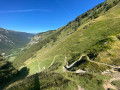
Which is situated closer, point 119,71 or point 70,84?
point 70,84

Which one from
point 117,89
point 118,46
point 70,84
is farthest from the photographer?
point 118,46

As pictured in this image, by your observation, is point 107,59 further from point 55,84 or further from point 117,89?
point 55,84

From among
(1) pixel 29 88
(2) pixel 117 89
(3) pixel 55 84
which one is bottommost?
(2) pixel 117 89

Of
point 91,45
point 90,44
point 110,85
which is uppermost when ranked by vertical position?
point 90,44

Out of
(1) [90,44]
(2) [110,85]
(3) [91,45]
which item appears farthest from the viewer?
Result: (1) [90,44]

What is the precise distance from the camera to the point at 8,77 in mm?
33750

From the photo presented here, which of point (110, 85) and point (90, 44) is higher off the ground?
point (90, 44)

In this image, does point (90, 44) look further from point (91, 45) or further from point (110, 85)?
point (110, 85)

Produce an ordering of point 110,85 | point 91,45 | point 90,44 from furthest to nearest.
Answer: point 90,44
point 91,45
point 110,85

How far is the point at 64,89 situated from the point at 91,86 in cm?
623

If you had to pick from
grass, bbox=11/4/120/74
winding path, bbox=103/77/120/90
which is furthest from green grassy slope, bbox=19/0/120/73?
winding path, bbox=103/77/120/90

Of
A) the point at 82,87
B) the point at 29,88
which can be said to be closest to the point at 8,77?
the point at 29,88

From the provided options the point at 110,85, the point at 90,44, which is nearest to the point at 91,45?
the point at 90,44

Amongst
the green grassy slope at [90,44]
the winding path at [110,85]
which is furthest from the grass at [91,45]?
the winding path at [110,85]
